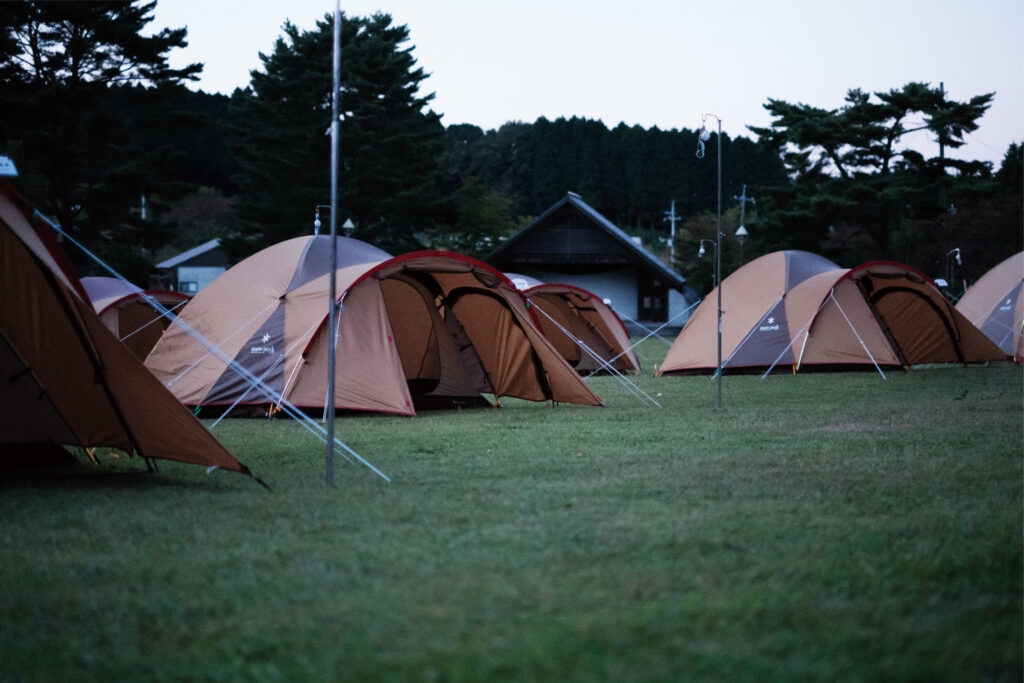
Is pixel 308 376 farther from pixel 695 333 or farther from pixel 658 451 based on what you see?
pixel 695 333

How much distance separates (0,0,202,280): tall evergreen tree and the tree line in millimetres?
56

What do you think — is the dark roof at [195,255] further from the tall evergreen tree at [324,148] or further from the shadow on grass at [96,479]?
the shadow on grass at [96,479]

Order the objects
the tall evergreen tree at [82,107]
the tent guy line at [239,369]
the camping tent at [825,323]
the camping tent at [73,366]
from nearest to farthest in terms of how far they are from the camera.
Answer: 1. the camping tent at [73,366]
2. the tent guy line at [239,369]
3. the camping tent at [825,323]
4. the tall evergreen tree at [82,107]

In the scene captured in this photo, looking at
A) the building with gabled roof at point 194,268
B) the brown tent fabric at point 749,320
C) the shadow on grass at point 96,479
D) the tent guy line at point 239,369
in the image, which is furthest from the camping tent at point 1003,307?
the building with gabled roof at point 194,268

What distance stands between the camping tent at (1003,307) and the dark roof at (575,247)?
20.7 metres

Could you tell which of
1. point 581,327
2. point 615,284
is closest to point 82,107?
point 581,327

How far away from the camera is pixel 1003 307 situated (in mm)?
19766

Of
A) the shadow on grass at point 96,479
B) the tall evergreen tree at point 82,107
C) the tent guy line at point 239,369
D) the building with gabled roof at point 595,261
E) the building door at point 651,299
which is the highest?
the tall evergreen tree at point 82,107

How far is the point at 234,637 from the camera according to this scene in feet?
10.4

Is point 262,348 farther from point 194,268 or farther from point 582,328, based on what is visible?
point 194,268

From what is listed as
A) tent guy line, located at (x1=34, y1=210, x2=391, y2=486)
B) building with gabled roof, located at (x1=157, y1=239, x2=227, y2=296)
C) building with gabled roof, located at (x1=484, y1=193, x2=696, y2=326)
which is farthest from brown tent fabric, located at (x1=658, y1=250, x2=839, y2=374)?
building with gabled roof, located at (x1=157, y1=239, x2=227, y2=296)

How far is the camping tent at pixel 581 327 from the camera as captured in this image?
60.3 ft

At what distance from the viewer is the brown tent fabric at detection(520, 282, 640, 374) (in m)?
18.4

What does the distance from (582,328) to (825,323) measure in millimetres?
4610
